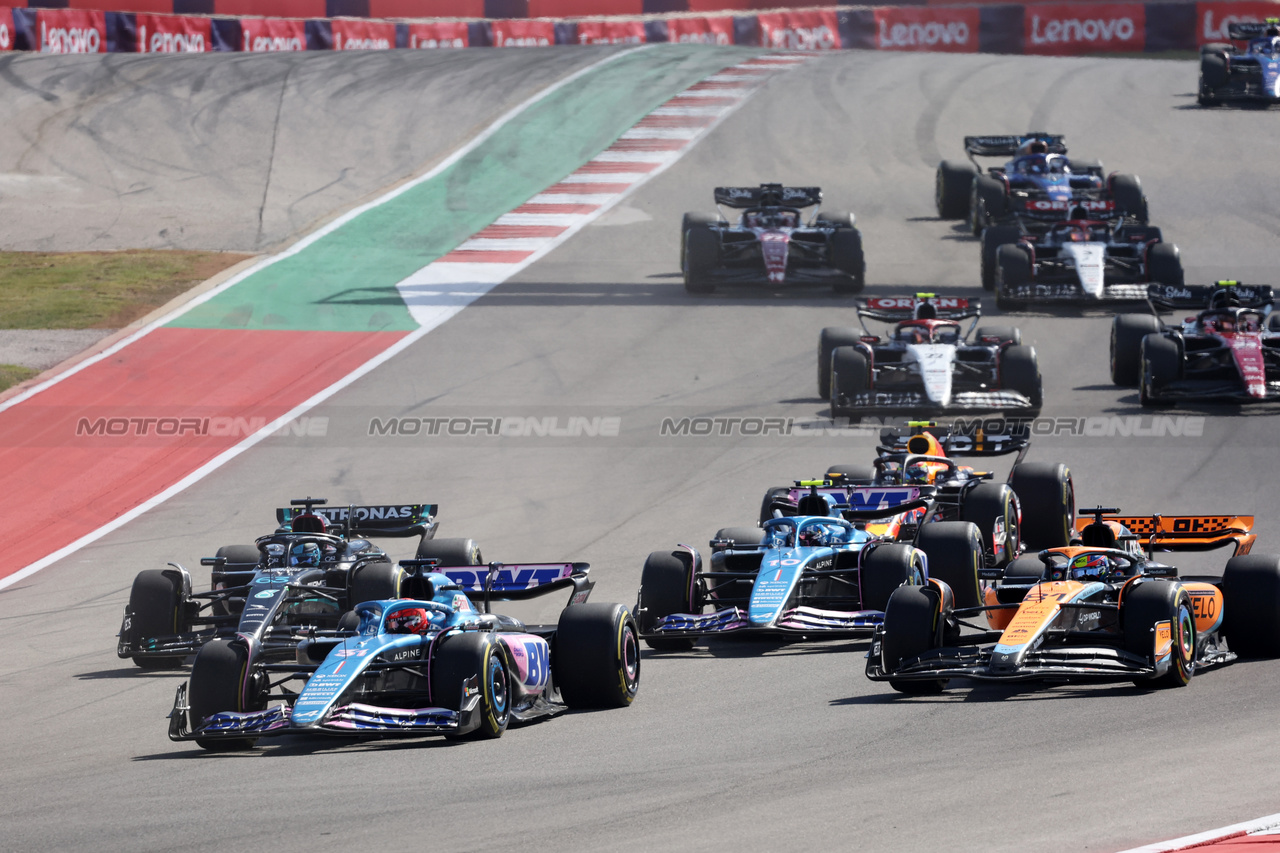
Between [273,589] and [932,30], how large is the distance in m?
42.2

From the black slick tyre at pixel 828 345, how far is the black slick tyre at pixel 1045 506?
695 cm

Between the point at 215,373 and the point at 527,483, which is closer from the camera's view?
the point at 527,483

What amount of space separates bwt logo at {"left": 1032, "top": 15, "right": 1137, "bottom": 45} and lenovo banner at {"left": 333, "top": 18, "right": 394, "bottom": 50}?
1907 centimetres

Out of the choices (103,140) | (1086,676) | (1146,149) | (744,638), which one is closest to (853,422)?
(744,638)

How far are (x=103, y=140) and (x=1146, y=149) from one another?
24.0 m

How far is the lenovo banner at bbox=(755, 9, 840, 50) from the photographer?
175 feet

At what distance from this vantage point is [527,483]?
74.4 feet

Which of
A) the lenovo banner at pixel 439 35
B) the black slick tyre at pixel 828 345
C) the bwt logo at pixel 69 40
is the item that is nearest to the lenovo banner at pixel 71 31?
the bwt logo at pixel 69 40

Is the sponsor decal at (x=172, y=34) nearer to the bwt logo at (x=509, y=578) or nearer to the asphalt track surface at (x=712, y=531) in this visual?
the asphalt track surface at (x=712, y=531)

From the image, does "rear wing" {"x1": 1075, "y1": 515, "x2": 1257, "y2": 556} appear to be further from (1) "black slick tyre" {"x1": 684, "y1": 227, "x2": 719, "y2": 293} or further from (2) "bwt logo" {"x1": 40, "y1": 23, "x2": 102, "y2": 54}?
(2) "bwt logo" {"x1": 40, "y1": 23, "x2": 102, "y2": 54}

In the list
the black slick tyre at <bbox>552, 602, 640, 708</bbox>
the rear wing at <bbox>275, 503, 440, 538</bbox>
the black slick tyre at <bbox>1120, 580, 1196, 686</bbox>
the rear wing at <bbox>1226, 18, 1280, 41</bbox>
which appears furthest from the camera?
the rear wing at <bbox>1226, 18, 1280, 41</bbox>

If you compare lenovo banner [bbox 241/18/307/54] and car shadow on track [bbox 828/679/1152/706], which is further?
lenovo banner [bbox 241/18/307/54]

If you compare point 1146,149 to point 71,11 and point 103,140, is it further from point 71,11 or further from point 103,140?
point 71,11

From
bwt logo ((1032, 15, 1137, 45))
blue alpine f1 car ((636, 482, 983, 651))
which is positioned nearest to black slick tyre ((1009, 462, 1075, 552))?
blue alpine f1 car ((636, 482, 983, 651))
